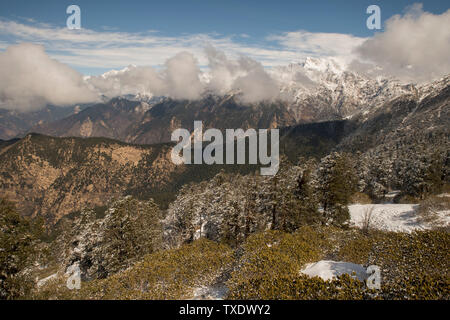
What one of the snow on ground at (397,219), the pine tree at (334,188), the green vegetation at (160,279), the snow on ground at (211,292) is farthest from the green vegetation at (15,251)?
the snow on ground at (397,219)

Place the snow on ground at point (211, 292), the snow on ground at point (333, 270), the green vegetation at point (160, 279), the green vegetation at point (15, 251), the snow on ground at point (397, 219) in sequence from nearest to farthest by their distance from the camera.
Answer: the snow on ground at point (333, 270) → the green vegetation at point (160, 279) → the snow on ground at point (211, 292) → the green vegetation at point (15, 251) → the snow on ground at point (397, 219)

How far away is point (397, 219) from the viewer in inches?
1296

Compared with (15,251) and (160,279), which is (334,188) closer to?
(160,279)

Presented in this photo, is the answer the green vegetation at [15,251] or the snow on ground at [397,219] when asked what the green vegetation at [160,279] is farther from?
the snow on ground at [397,219]

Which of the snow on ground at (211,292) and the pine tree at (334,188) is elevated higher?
the pine tree at (334,188)

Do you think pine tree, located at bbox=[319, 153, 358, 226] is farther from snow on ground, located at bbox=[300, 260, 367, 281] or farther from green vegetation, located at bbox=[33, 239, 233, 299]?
green vegetation, located at bbox=[33, 239, 233, 299]

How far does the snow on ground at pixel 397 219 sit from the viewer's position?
28875 mm

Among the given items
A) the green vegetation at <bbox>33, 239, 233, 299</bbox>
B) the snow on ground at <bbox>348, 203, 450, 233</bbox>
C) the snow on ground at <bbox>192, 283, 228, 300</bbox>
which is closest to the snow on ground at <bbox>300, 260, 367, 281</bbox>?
the snow on ground at <bbox>192, 283, 228, 300</bbox>

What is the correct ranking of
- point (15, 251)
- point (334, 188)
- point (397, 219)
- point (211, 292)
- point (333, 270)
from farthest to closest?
point (397, 219)
point (334, 188)
point (15, 251)
point (211, 292)
point (333, 270)

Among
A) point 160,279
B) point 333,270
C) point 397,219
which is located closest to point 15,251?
point 160,279
